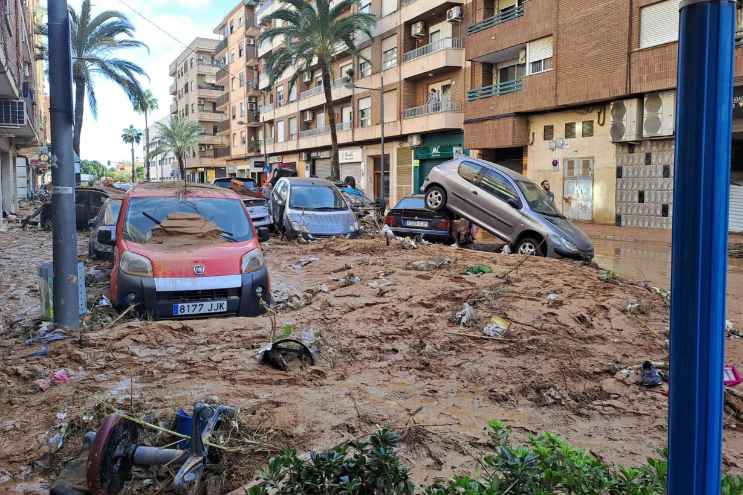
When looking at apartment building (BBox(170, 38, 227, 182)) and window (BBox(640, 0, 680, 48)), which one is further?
apartment building (BBox(170, 38, 227, 182))

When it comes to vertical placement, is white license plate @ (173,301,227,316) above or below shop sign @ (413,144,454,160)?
below

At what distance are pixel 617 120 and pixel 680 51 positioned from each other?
2291 cm

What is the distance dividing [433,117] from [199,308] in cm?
2751

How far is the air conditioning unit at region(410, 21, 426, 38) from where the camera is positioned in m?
A: 34.2

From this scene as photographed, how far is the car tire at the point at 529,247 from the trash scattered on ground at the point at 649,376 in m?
7.40

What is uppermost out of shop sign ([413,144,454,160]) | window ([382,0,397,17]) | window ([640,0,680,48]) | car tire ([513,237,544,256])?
window ([382,0,397,17])

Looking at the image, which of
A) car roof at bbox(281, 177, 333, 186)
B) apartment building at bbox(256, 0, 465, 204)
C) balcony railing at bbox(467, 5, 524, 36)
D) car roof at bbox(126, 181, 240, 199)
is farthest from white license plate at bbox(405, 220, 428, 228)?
apartment building at bbox(256, 0, 465, 204)

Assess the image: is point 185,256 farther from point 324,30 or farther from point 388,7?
point 388,7

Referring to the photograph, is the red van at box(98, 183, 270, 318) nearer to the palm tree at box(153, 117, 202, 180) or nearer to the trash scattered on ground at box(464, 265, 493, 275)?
the trash scattered on ground at box(464, 265, 493, 275)

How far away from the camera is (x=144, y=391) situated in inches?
182

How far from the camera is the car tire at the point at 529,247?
41.3 feet

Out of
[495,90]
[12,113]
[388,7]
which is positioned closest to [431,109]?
[495,90]

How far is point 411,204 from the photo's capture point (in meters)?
15.8

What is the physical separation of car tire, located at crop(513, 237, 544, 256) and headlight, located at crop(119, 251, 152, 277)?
26.0 feet
